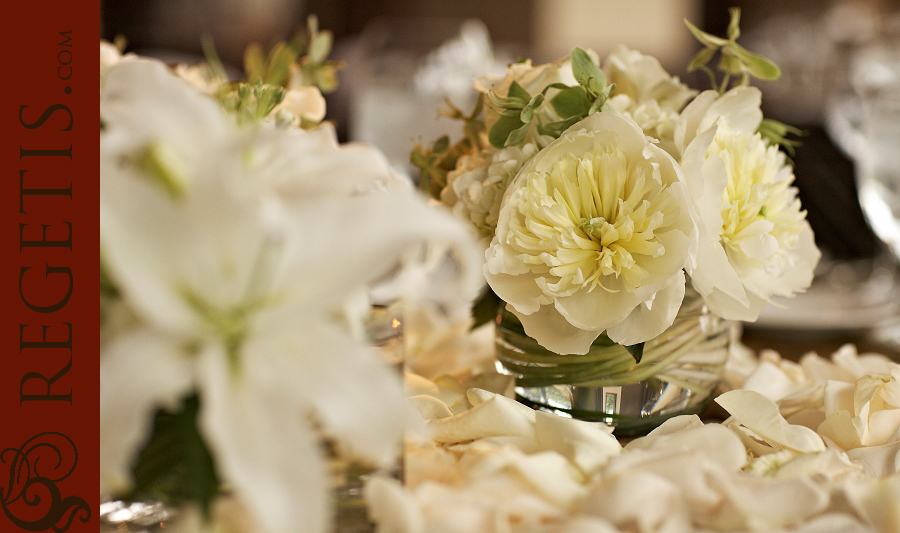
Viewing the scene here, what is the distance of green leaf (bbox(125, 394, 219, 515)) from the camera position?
0.21 metres

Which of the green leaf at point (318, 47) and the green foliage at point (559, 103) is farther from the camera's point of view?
the green leaf at point (318, 47)

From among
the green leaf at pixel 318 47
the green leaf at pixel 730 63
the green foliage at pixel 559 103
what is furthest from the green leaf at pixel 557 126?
the green leaf at pixel 318 47

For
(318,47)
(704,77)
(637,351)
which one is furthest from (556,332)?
(704,77)

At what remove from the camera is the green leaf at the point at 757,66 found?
1.24ft

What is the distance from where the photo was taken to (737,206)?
336mm

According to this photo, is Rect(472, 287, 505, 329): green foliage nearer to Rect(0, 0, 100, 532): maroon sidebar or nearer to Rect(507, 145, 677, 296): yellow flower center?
Rect(507, 145, 677, 296): yellow flower center

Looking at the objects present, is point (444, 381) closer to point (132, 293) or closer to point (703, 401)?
point (703, 401)

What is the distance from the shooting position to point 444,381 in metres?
0.43

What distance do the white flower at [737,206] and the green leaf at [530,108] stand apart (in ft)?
0.22

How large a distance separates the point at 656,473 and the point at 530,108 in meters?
0.17

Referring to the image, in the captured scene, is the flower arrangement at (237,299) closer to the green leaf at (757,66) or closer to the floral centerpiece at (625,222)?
the floral centerpiece at (625,222)

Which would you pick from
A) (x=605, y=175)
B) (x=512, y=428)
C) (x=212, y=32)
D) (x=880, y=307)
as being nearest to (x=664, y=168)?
(x=605, y=175)

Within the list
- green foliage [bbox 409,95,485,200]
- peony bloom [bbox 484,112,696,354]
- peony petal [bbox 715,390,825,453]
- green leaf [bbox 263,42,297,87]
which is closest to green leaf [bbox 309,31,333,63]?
green leaf [bbox 263,42,297,87]

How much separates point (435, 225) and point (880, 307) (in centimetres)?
73
